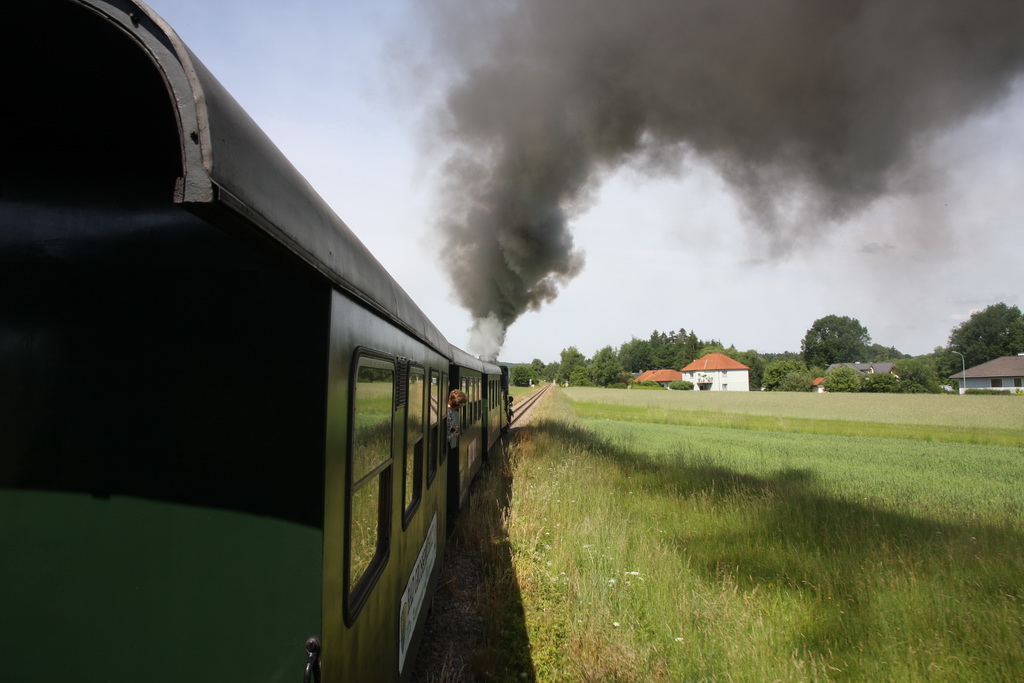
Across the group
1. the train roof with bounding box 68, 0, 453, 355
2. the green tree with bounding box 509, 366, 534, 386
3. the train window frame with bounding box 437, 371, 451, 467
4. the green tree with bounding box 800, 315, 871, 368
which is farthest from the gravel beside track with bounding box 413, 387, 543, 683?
the green tree with bounding box 800, 315, 871, 368

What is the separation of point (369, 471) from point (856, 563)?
19.4 ft

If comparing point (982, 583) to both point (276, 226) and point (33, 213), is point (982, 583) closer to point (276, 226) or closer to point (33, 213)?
point (276, 226)

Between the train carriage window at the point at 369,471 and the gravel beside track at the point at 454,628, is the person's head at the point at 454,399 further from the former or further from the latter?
the train carriage window at the point at 369,471

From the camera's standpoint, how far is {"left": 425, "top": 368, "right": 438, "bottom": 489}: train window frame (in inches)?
158

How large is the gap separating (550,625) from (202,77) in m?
4.63

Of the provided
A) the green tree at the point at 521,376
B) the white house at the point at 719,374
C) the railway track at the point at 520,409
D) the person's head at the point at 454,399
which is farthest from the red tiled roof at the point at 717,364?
the person's head at the point at 454,399

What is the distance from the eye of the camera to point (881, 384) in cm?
6800

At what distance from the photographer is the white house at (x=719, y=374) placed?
103 m

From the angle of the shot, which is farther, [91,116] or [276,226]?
[91,116]

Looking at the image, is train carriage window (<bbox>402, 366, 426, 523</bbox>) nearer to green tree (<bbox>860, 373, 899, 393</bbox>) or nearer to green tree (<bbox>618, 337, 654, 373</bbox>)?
green tree (<bbox>860, 373, 899, 393</bbox>)

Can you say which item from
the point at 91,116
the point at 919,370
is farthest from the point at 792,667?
the point at 919,370

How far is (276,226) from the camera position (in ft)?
3.60

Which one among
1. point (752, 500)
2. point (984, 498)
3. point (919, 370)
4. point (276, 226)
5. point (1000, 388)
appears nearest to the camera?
point (276, 226)

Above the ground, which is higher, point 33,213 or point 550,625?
point 33,213
